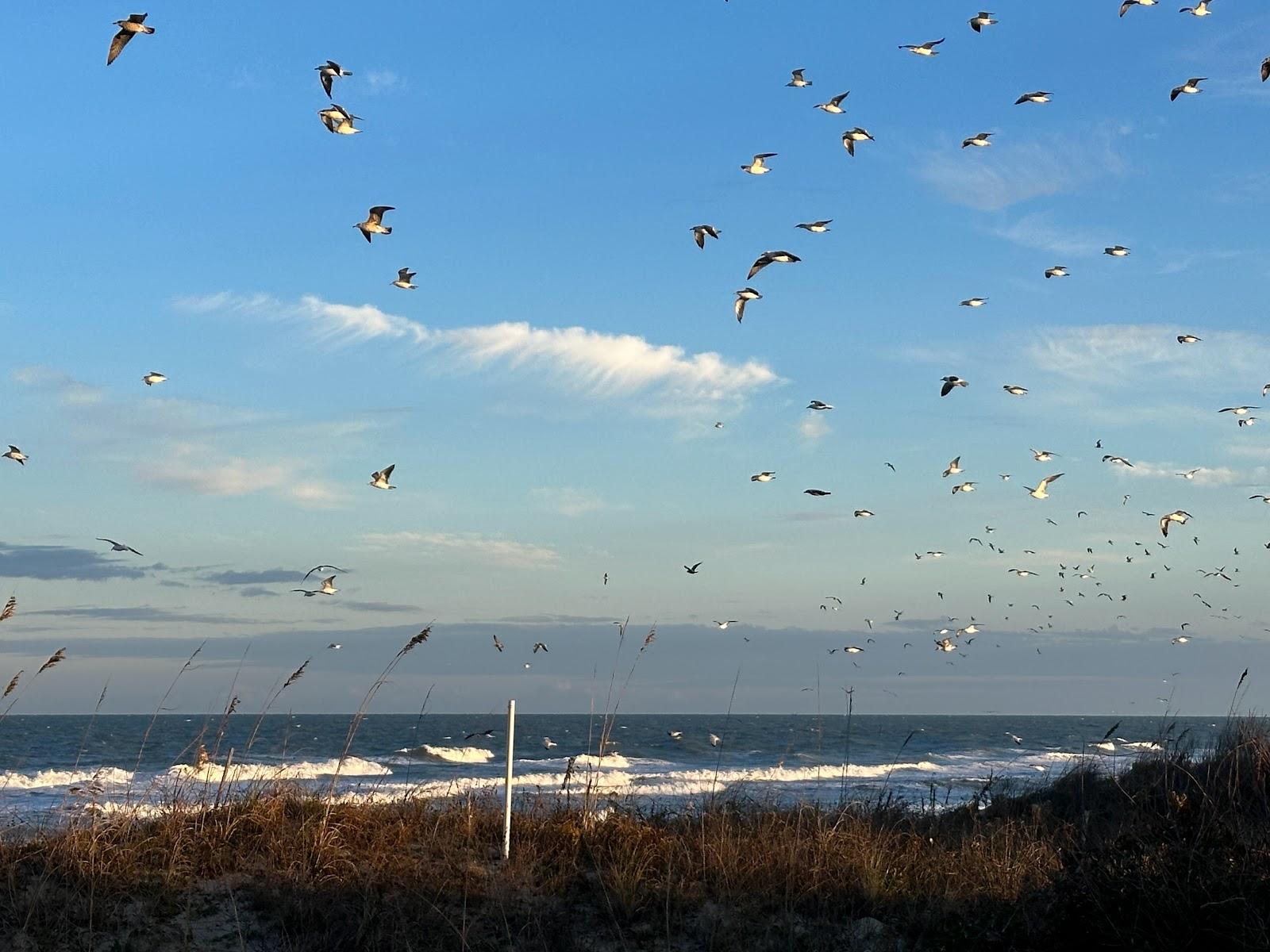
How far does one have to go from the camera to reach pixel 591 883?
9.76m

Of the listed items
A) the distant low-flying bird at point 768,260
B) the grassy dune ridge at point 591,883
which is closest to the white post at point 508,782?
the grassy dune ridge at point 591,883

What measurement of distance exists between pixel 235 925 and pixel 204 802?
5.61 ft

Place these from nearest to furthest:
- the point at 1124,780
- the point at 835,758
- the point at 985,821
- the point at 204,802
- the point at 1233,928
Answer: the point at 1233,928, the point at 204,802, the point at 985,821, the point at 1124,780, the point at 835,758

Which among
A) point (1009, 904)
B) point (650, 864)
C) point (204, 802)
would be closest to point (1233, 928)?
point (1009, 904)

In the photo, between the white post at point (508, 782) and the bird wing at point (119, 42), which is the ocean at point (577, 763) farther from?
the bird wing at point (119, 42)

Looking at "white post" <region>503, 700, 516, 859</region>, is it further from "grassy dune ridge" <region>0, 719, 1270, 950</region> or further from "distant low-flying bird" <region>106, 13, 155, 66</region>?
"distant low-flying bird" <region>106, 13, 155, 66</region>

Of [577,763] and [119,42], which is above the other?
[119,42]

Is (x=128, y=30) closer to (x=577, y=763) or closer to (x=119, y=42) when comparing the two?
(x=119, y=42)

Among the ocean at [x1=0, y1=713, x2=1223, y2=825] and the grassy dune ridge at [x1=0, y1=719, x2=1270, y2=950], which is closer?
the grassy dune ridge at [x1=0, y1=719, x2=1270, y2=950]

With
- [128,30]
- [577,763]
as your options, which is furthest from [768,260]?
[577,763]

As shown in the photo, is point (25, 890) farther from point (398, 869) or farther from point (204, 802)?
point (398, 869)

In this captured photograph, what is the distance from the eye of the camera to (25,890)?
29.5ft

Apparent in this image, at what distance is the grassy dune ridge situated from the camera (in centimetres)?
796

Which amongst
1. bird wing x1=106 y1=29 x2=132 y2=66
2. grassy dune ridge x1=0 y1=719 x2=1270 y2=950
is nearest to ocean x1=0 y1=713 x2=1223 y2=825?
grassy dune ridge x1=0 y1=719 x2=1270 y2=950
